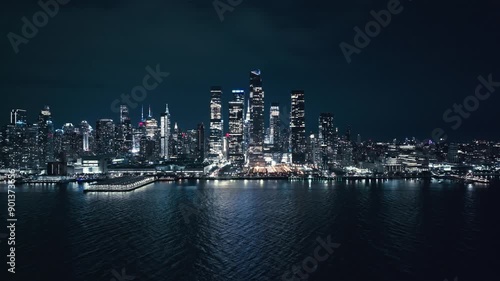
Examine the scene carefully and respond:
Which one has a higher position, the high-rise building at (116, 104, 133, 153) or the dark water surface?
the high-rise building at (116, 104, 133, 153)

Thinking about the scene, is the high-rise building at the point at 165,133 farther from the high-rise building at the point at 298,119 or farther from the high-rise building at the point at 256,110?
the high-rise building at the point at 298,119

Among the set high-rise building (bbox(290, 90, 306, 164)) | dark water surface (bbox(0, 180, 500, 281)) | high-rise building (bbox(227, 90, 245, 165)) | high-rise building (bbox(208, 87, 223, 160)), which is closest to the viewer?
dark water surface (bbox(0, 180, 500, 281))

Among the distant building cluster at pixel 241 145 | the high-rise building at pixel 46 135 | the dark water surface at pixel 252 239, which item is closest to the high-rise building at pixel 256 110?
the distant building cluster at pixel 241 145

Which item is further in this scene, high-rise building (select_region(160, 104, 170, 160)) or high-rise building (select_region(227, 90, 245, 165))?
Answer: high-rise building (select_region(160, 104, 170, 160))

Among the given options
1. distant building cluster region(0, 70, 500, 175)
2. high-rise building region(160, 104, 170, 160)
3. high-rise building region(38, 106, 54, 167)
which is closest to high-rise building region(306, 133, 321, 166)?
distant building cluster region(0, 70, 500, 175)

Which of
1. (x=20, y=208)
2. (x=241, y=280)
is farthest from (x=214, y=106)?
(x=241, y=280)

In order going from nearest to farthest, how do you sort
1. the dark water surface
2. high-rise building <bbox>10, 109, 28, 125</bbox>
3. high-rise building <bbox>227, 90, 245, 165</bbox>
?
the dark water surface → high-rise building <bbox>10, 109, 28, 125</bbox> → high-rise building <bbox>227, 90, 245, 165</bbox>

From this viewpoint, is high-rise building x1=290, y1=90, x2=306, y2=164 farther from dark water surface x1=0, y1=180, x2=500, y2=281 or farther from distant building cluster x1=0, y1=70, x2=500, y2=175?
dark water surface x1=0, y1=180, x2=500, y2=281

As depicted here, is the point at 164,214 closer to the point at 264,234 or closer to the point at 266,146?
the point at 264,234
